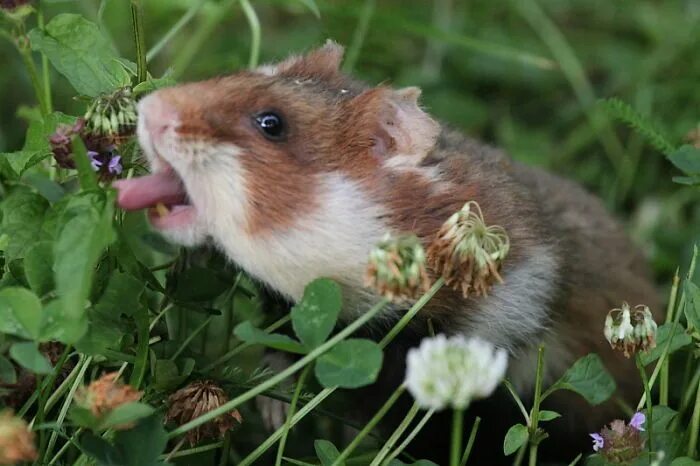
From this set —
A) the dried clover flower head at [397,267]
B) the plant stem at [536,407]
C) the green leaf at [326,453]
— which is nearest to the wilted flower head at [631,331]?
the plant stem at [536,407]

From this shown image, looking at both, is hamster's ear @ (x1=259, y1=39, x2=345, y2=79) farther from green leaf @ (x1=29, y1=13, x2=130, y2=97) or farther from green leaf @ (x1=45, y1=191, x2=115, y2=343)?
green leaf @ (x1=45, y1=191, x2=115, y2=343)

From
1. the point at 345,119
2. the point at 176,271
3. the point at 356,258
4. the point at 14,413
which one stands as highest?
the point at 345,119

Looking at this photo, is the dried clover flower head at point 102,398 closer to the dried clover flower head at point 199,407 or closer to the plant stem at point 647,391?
the dried clover flower head at point 199,407

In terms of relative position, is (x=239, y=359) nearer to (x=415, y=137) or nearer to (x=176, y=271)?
(x=176, y=271)

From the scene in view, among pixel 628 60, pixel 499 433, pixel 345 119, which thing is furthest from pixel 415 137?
pixel 628 60

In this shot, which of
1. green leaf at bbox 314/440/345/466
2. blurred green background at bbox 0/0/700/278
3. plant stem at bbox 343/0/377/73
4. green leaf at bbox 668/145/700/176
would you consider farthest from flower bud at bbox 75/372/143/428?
blurred green background at bbox 0/0/700/278

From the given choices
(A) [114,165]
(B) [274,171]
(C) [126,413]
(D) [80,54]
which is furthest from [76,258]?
(D) [80,54]
